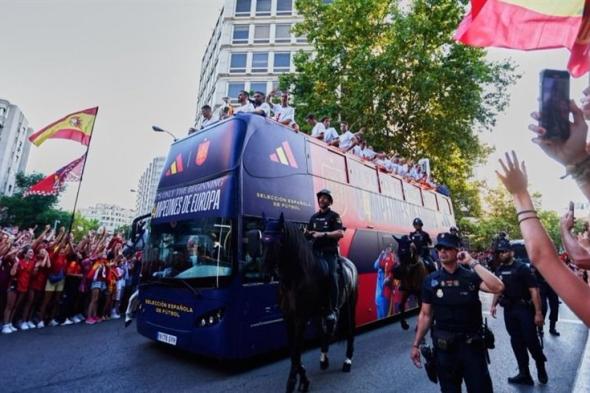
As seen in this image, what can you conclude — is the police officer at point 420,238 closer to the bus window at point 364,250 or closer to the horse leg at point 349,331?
the bus window at point 364,250

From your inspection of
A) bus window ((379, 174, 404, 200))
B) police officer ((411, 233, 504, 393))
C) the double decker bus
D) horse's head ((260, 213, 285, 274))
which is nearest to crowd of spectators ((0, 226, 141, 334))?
the double decker bus

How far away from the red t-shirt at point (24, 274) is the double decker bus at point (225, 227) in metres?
3.76

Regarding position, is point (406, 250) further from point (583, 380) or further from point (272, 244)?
point (272, 244)

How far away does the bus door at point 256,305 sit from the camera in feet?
18.2

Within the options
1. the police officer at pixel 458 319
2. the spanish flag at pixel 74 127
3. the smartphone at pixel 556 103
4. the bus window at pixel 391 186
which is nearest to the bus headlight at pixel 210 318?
the police officer at pixel 458 319

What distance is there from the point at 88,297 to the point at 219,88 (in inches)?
1282

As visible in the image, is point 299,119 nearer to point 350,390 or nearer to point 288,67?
point 350,390

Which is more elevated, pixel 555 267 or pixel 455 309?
pixel 555 267

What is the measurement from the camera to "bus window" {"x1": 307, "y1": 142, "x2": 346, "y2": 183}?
306 inches

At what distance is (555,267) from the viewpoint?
4.70 ft

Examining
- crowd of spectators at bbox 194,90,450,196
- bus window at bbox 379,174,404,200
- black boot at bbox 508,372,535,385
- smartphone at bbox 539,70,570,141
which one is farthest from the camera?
bus window at bbox 379,174,404,200

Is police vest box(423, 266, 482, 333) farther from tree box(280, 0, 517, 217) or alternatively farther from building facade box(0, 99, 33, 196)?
building facade box(0, 99, 33, 196)

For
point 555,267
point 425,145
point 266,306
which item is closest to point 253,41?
point 425,145

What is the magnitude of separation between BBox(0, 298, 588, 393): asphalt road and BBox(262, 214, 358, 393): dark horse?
1.98ft
